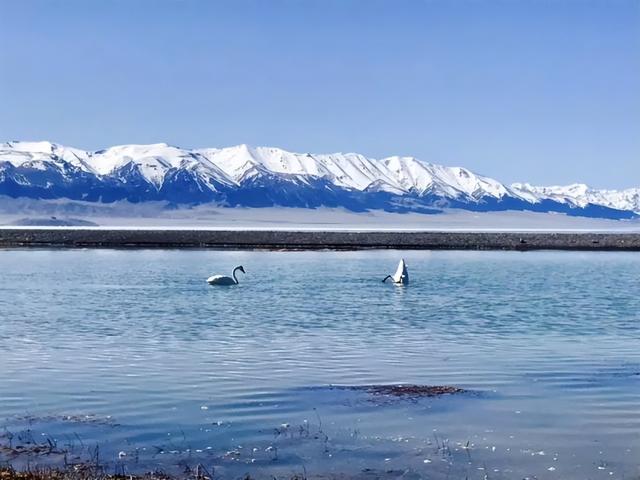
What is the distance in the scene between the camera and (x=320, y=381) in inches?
751

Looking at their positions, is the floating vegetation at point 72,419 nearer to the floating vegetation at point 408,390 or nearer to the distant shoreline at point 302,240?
the floating vegetation at point 408,390

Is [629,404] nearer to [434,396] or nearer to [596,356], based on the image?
[434,396]

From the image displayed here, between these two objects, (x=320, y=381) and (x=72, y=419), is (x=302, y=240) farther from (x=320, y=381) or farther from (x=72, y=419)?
(x=72, y=419)

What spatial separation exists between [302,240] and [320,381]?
7580cm

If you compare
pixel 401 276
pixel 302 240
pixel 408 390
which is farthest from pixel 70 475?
pixel 302 240

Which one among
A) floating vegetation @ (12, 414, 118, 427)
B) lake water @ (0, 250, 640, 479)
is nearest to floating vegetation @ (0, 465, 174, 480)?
lake water @ (0, 250, 640, 479)

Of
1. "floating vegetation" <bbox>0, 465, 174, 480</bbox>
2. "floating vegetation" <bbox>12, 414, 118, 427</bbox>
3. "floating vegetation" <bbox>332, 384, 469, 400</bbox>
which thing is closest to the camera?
"floating vegetation" <bbox>0, 465, 174, 480</bbox>

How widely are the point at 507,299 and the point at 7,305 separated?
18154 mm

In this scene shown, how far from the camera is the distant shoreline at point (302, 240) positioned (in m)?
92.7

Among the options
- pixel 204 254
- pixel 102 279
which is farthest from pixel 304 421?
pixel 204 254

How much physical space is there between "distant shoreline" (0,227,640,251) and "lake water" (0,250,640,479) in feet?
168

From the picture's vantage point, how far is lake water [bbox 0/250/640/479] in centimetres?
1340

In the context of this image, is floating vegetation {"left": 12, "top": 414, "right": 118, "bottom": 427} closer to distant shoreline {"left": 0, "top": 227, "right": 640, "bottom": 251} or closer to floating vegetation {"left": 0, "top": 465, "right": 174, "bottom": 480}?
floating vegetation {"left": 0, "top": 465, "right": 174, "bottom": 480}

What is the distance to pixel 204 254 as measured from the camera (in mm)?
80750
